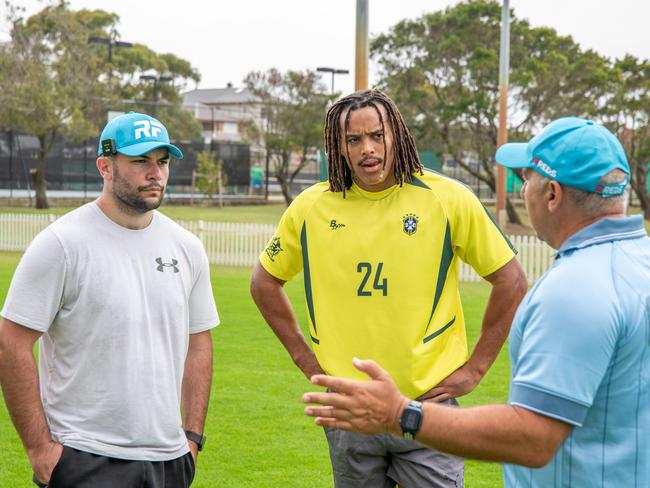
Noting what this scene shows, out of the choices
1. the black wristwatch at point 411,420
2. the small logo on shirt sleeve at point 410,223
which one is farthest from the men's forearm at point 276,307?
the black wristwatch at point 411,420

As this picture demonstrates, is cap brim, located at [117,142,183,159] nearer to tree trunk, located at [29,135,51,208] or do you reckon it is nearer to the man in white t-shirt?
the man in white t-shirt

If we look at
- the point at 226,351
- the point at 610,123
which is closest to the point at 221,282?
the point at 226,351

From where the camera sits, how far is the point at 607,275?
2.32 metres

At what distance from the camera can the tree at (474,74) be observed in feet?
124

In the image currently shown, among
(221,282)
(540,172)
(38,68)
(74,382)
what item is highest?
(38,68)

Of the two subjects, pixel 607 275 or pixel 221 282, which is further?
pixel 221 282

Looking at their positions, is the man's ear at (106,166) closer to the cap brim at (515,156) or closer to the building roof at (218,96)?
the cap brim at (515,156)

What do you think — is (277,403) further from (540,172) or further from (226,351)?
(540,172)

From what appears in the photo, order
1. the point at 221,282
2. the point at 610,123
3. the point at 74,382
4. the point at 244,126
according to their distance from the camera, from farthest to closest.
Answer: the point at 244,126, the point at 610,123, the point at 221,282, the point at 74,382

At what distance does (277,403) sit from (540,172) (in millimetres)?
6285

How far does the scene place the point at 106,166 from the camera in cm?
396

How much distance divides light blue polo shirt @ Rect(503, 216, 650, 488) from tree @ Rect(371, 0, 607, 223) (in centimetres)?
3553

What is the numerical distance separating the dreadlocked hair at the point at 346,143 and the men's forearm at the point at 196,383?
0.97 m

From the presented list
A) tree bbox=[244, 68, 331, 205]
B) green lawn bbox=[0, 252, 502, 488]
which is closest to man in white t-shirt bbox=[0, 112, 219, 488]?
green lawn bbox=[0, 252, 502, 488]
